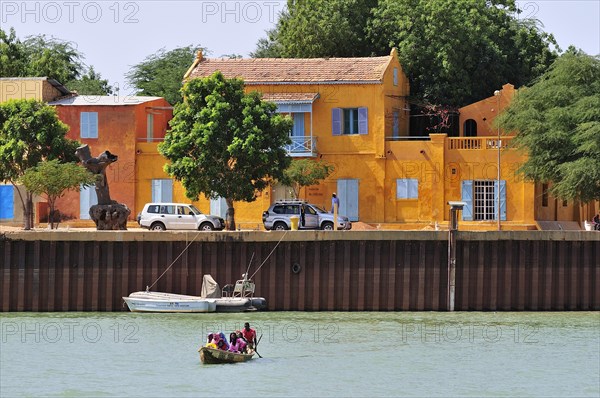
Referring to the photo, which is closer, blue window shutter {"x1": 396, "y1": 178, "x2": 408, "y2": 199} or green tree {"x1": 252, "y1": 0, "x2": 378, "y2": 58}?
blue window shutter {"x1": 396, "y1": 178, "x2": 408, "y2": 199}

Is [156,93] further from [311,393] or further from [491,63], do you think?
[311,393]

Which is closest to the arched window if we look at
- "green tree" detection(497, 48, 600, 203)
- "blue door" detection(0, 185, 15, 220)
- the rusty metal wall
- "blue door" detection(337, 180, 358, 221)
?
"green tree" detection(497, 48, 600, 203)

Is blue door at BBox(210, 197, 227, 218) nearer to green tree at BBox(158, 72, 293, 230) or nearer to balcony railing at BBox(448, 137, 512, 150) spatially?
green tree at BBox(158, 72, 293, 230)

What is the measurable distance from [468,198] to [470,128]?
22.1 feet

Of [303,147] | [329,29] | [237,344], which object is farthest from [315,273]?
[329,29]

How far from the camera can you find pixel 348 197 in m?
77.9

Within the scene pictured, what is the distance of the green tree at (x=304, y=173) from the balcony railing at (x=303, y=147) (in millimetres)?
1059

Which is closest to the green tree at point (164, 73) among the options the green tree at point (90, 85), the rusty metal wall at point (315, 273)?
the green tree at point (90, 85)

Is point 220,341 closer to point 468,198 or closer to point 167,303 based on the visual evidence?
point 167,303

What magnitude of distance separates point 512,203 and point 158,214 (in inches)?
690

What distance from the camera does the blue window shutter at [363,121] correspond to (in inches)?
3088

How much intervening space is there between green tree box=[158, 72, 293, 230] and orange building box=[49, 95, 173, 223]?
661 cm

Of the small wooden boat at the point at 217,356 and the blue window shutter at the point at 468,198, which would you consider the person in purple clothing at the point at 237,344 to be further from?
the blue window shutter at the point at 468,198

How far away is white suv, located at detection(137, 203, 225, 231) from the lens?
71.1 m
